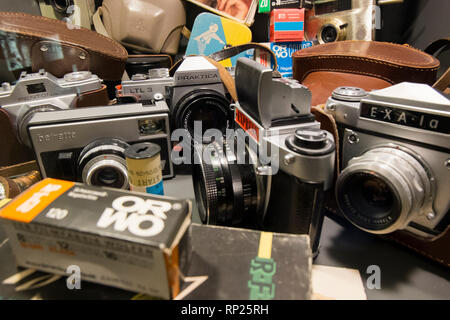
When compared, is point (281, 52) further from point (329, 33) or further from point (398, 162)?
point (398, 162)

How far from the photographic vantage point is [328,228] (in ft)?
2.33

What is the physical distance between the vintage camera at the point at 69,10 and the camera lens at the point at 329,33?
3.08 ft

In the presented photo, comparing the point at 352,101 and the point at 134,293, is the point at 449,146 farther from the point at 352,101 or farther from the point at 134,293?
the point at 134,293

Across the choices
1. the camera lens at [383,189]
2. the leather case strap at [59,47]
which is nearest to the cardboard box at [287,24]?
the leather case strap at [59,47]

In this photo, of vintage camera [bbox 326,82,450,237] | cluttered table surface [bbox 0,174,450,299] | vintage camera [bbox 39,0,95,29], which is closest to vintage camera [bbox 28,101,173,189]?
→ cluttered table surface [bbox 0,174,450,299]

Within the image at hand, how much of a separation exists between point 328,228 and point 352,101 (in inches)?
11.6

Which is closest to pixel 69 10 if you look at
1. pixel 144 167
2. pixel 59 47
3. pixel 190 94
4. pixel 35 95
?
pixel 59 47

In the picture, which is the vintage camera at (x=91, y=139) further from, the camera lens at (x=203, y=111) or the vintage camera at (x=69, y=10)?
the vintage camera at (x=69, y=10)

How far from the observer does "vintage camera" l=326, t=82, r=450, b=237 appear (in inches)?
20.3

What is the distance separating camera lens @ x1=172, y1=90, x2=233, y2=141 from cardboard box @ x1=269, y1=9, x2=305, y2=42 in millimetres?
555

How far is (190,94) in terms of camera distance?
34.0 inches

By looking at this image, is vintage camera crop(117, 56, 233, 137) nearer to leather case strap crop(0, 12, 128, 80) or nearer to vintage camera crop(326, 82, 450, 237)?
leather case strap crop(0, 12, 128, 80)

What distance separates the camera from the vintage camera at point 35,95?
0.76 m
